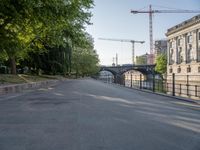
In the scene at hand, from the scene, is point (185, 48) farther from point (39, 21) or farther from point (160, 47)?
point (39, 21)

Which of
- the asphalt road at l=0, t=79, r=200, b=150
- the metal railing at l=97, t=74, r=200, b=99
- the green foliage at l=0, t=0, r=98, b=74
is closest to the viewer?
the asphalt road at l=0, t=79, r=200, b=150

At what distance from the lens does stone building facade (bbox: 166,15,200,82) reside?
97000 millimetres

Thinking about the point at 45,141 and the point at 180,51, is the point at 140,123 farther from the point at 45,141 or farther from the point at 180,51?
the point at 180,51

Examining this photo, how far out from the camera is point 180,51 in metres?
113

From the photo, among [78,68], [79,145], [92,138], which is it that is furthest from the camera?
[78,68]

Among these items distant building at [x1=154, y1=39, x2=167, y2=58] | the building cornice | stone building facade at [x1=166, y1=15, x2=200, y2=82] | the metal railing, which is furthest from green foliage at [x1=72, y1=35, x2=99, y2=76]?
distant building at [x1=154, y1=39, x2=167, y2=58]

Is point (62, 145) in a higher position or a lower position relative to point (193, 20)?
lower

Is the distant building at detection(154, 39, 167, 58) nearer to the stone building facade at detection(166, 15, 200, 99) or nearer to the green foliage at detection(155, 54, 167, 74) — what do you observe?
the green foliage at detection(155, 54, 167, 74)

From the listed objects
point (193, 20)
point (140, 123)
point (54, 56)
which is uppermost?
point (193, 20)

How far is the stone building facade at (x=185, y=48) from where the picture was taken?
97000 mm

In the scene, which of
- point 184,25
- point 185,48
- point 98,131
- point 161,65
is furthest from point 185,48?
point 98,131

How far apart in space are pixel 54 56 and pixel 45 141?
162 feet

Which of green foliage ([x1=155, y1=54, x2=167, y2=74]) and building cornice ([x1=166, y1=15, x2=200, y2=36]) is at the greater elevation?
building cornice ([x1=166, y1=15, x2=200, y2=36])

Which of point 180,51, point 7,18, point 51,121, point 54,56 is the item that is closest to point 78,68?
point 180,51
